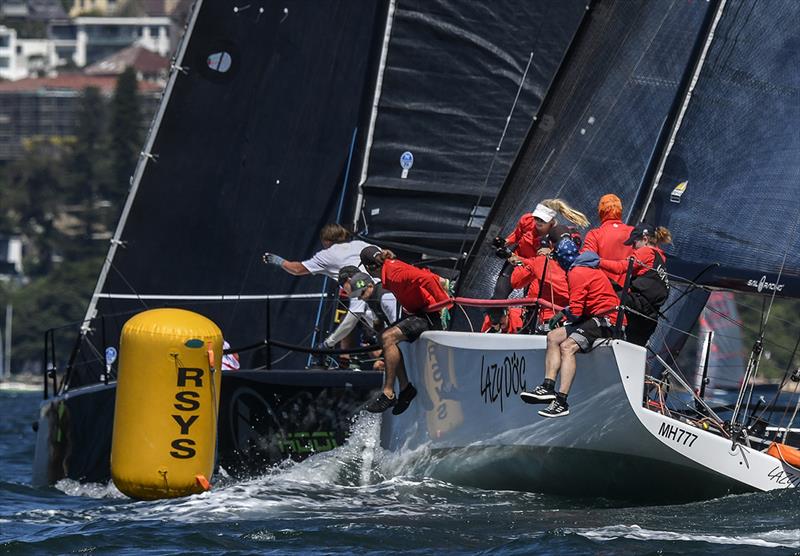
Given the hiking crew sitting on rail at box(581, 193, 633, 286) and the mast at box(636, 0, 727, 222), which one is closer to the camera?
the hiking crew sitting on rail at box(581, 193, 633, 286)

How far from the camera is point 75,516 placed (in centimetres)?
1070

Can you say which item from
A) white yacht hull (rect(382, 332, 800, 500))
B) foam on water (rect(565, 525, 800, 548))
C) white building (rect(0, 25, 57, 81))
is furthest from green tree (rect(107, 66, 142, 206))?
foam on water (rect(565, 525, 800, 548))

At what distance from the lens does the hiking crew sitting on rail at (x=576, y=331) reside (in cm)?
959

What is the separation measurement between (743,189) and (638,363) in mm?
2260

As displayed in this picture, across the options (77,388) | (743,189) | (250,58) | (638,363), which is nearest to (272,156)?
(250,58)

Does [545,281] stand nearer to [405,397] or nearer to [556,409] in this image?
[556,409]

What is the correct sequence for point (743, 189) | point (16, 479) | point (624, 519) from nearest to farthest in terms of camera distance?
point (624, 519) → point (743, 189) → point (16, 479)

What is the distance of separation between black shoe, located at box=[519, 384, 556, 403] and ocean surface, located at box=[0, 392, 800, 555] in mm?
594

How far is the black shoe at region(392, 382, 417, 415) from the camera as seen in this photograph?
11.1 meters

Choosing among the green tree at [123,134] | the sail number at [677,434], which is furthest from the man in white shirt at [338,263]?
the green tree at [123,134]

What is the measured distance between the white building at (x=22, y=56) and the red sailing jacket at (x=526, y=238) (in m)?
127

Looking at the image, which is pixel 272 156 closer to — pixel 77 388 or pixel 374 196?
pixel 374 196

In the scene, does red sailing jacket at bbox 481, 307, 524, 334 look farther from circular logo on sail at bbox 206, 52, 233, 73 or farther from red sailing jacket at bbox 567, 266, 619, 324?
circular logo on sail at bbox 206, 52, 233, 73

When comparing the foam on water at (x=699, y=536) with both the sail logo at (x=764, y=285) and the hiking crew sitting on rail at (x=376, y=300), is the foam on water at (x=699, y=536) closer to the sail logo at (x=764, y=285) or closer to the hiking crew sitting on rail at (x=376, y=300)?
the sail logo at (x=764, y=285)
